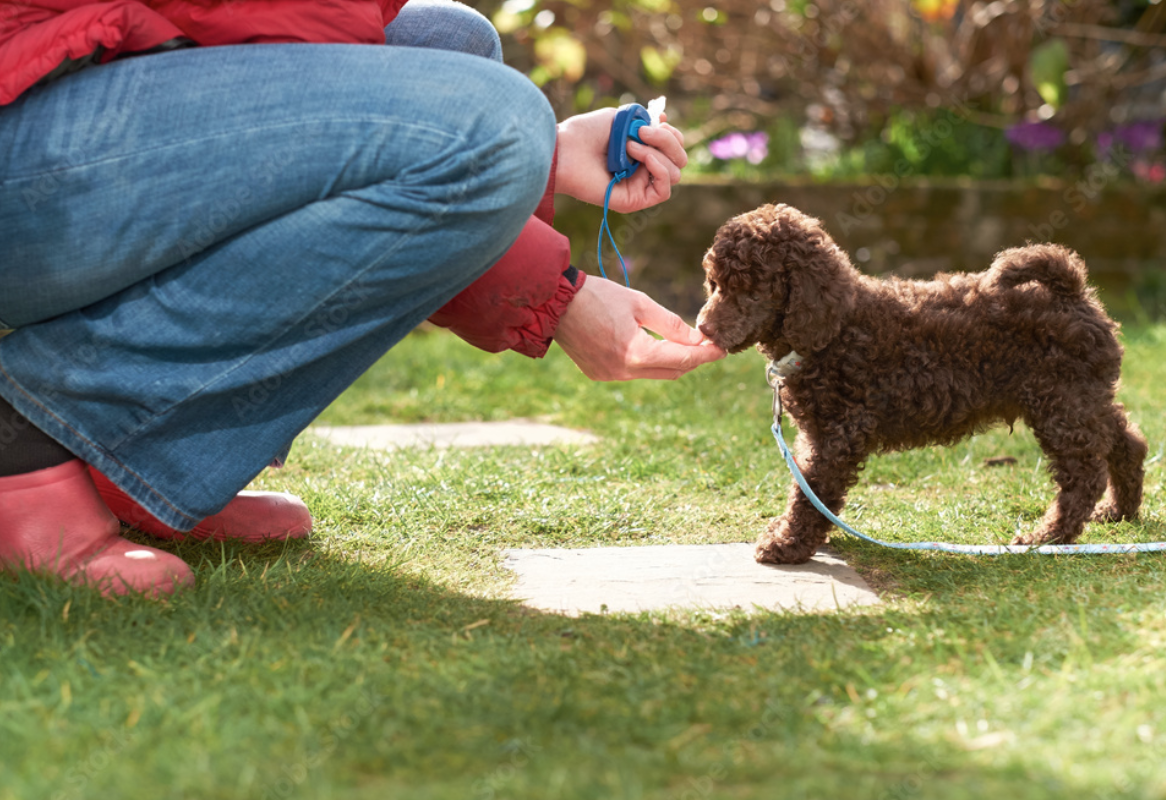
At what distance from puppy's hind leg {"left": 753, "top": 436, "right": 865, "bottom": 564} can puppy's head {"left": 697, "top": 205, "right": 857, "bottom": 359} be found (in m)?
0.29

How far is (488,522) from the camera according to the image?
2887mm

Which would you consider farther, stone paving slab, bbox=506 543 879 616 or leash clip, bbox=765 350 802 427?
leash clip, bbox=765 350 802 427

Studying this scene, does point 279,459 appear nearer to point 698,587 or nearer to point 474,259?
point 474,259

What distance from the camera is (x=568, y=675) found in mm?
1829

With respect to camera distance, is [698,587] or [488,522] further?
[488,522]

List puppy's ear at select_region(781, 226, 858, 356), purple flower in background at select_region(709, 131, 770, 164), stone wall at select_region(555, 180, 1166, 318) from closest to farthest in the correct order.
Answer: puppy's ear at select_region(781, 226, 858, 356), stone wall at select_region(555, 180, 1166, 318), purple flower in background at select_region(709, 131, 770, 164)

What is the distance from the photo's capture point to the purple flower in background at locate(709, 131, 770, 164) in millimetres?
7844

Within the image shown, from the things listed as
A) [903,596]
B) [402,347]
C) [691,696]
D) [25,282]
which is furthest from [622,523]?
[402,347]

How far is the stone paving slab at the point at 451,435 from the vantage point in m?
3.82

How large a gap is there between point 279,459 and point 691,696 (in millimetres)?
1295

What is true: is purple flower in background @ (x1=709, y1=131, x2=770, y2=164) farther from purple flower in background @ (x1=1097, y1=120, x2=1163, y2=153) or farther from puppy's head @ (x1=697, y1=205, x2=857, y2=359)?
puppy's head @ (x1=697, y1=205, x2=857, y2=359)

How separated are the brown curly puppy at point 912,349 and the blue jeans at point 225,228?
67 centimetres

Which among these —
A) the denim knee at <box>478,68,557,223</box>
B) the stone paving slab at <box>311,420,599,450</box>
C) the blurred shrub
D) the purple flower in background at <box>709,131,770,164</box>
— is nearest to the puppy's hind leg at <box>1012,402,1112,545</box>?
the denim knee at <box>478,68,557,223</box>

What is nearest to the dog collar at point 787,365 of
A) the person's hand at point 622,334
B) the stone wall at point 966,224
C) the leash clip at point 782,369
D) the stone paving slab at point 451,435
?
the leash clip at point 782,369
